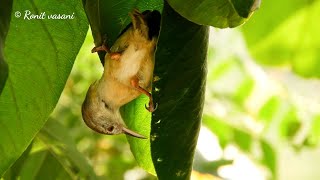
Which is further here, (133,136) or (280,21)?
(280,21)

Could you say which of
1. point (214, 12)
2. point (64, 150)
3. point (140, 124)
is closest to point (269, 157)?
point (64, 150)

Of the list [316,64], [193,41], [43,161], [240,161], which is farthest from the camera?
[240,161]

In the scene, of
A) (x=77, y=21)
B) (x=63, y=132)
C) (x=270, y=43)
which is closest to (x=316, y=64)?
(x=270, y=43)

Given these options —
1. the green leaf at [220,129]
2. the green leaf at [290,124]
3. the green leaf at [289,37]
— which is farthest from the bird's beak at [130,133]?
the green leaf at [290,124]

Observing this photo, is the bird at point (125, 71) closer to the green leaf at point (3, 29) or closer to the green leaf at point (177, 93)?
the green leaf at point (177, 93)

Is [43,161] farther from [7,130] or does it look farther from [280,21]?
[280,21]

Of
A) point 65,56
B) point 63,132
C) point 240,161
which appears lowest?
point 240,161

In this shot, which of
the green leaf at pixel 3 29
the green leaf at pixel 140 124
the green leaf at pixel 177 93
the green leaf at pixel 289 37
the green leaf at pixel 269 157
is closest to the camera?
the green leaf at pixel 3 29

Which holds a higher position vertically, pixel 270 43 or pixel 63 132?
pixel 270 43
